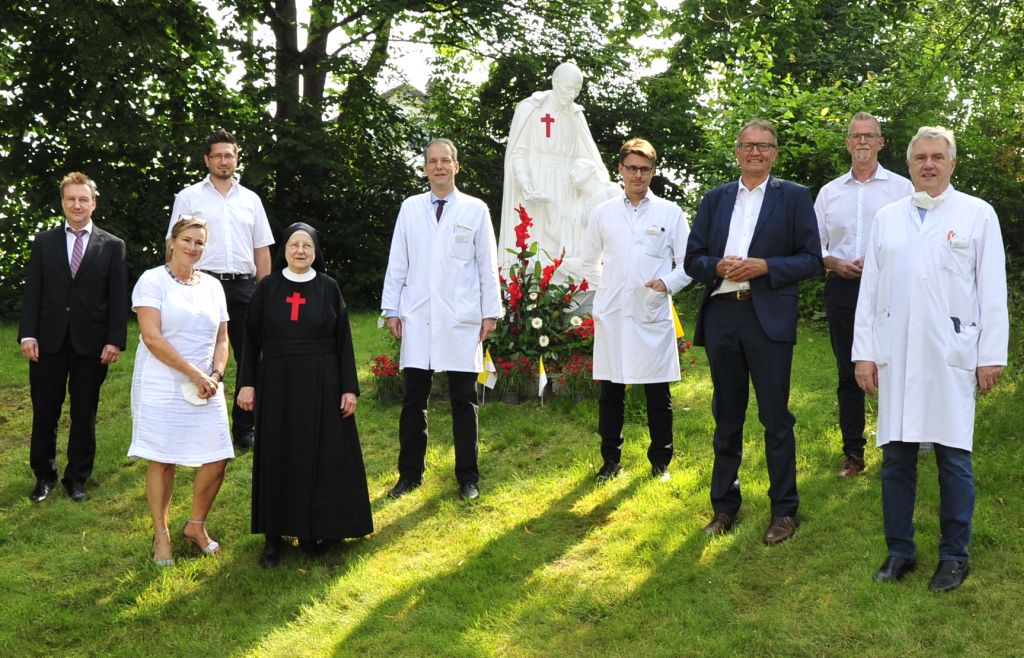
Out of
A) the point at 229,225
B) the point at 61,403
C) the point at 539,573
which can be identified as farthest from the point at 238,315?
the point at 539,573

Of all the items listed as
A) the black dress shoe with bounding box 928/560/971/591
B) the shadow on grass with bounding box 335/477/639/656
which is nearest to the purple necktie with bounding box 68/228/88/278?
the shadow on grass with bounding box 335/477/639/656

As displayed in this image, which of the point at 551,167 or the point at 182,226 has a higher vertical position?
the point at 551,167

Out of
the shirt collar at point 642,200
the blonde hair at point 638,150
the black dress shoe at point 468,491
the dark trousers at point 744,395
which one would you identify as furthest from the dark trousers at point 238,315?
the dark trousers at point 744,395

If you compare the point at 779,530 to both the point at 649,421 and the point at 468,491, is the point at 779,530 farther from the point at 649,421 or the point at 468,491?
the point at 468,491

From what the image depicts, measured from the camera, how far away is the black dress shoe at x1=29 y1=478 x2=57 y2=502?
6427 millimetres

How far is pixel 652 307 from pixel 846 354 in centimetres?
Answer: 117

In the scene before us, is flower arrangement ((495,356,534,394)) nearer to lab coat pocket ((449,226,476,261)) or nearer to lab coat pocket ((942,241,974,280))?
lab coat pocket ((449,226,476,261))

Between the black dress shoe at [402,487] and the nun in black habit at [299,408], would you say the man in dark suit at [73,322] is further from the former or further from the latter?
the black dress shoe at [402,487]

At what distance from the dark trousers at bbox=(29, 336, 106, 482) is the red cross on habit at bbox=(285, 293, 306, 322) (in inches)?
76.4

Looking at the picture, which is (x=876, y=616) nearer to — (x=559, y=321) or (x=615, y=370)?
(x=615, y=370)

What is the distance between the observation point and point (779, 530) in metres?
5.06

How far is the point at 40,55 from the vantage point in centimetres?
1423

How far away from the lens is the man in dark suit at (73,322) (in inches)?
247

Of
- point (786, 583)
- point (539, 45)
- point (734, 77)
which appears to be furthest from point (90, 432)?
point (539, 45)
